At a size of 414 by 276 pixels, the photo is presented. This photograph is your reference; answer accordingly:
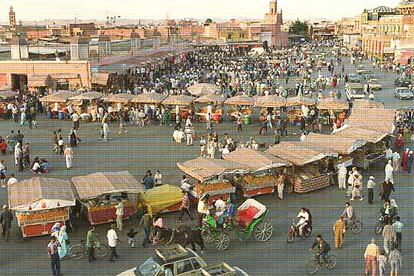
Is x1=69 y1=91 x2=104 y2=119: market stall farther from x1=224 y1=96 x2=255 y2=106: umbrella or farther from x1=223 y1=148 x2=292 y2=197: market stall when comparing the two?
x1=223 y1=148 x2=292 y2=197: market stall

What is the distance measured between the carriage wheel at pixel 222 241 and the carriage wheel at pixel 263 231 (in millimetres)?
823

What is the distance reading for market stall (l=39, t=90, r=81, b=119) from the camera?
91.5ft

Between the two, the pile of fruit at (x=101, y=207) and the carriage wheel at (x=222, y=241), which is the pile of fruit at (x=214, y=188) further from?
the carriage wheel at (x=222, y=241)

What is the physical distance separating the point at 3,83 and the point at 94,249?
91.6 ft

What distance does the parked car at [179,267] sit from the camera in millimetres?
9242

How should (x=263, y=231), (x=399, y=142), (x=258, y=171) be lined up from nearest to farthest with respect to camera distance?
1. (x=263, y=231)
2. (x=258, y=171)
3. (x=399, y=142)

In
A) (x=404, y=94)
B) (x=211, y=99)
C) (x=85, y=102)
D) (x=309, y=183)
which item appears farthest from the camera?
(x=404, y=94)

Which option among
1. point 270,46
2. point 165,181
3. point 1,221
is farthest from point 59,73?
point 270,46

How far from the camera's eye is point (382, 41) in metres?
73.9

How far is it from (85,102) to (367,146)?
15775 mm

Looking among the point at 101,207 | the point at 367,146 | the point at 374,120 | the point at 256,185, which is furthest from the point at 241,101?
the point at 101,207

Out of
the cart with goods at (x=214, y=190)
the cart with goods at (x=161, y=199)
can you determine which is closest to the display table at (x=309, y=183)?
the cart with goods at (x=214, y=190)

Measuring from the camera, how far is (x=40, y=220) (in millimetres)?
12438

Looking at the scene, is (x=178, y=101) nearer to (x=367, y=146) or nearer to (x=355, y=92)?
(x=367, y=146)
